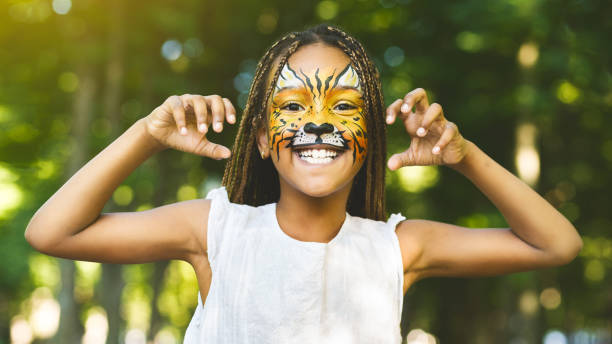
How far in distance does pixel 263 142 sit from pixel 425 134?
0.86m

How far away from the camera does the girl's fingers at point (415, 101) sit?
9.11 feet

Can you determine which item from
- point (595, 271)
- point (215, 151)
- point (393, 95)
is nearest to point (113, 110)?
point (393, 95)

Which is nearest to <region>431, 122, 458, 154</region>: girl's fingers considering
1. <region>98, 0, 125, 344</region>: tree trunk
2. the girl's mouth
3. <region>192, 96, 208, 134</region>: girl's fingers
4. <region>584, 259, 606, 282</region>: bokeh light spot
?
the girl's mouth

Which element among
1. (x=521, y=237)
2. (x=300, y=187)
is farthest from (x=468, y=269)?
(x=300, y=187)

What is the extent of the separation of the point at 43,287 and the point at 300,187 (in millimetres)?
26119

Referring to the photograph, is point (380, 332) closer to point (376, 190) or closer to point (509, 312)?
point (376, 190)

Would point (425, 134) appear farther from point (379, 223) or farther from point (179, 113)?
point (179, 113)

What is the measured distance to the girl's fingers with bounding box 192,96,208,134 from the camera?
2684 mm

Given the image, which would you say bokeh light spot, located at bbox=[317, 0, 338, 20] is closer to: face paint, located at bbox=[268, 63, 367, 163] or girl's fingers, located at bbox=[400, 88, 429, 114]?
face paint, located at bbox=[268, 63, 367, 163]

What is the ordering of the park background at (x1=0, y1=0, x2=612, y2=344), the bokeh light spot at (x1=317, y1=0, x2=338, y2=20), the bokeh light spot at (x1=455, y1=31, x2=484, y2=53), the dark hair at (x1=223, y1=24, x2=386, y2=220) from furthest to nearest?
the bokeh light spot at (x1=317, y1=0, x2=338, y2=20) < the park background at (x1=0, y1=0, x2=612, y2=344) < the bokeh light spot at (x1=455, y1=31, x2=484, y2=53) < the dark hair at (x1=223, y1=24, x2=386, y2=220)

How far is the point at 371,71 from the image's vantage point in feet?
10.4

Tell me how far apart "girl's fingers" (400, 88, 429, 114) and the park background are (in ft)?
20.8

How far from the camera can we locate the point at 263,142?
3.24 m

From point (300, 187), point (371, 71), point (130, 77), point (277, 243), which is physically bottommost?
point (277, 243)
